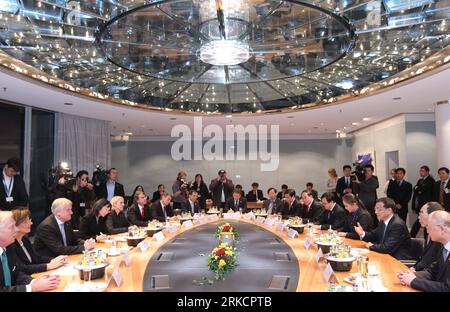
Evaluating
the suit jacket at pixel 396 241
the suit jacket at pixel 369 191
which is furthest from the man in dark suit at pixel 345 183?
the suit jacket at pixel 396 241

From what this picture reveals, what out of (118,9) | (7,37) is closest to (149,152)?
(7,37)

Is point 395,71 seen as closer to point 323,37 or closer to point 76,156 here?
point 323,37

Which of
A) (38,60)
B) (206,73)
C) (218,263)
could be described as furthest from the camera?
(206,73)

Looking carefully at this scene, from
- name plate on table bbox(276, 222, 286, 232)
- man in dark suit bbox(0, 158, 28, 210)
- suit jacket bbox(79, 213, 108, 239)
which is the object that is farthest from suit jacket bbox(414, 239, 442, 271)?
man in dark suit bbox(0, 158, 28, 210)

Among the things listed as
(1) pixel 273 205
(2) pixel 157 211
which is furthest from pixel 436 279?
(1) pixel 273 205

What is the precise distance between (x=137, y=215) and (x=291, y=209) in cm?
283

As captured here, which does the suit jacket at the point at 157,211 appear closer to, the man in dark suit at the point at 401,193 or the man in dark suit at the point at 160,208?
the man in dark suit at the point at 160,208

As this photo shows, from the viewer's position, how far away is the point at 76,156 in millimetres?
9656

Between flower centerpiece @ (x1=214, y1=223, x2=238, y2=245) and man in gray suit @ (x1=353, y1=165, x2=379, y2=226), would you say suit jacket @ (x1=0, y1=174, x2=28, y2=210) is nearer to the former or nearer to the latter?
flower centerpiece @ (x1=214, y1=223, x2=238, y2=245)

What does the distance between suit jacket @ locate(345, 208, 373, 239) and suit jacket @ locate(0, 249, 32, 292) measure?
330cm

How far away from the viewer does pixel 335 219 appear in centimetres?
518

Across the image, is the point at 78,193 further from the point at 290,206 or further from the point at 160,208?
the point at 290,206

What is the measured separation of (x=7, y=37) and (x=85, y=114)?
16.4ft

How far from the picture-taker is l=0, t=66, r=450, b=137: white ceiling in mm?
6238
